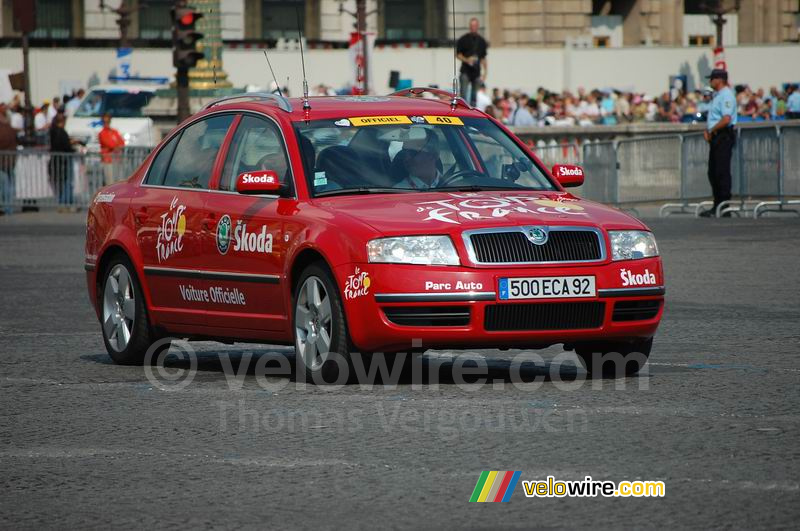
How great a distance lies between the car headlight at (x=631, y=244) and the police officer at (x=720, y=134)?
15018 mm

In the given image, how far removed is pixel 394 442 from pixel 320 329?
1.92 meters

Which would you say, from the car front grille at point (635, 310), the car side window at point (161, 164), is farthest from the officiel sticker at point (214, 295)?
the car front grille at point (635, 310)

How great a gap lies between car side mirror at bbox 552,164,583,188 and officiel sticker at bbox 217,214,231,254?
1.88 meters

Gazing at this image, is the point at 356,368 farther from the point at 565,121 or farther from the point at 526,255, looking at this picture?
the point at 565,121

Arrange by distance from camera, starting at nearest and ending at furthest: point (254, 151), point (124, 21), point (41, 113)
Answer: point (254, 151), point (41, 113), point (124, 21)

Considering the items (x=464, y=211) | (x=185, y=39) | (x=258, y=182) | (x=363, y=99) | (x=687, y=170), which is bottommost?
(x=687, y=170)

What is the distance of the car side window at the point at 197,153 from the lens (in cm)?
1030

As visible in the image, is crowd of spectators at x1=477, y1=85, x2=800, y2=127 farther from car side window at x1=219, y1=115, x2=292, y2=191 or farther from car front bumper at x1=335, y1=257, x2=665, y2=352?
car front bumper at x1=335, y1=257, x2=665, y2=352

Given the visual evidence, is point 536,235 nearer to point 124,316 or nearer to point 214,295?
point 214,295

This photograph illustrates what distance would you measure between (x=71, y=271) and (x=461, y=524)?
537 inches

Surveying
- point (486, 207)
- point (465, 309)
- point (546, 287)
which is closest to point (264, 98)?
point (486, 207)

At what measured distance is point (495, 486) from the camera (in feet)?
19.9

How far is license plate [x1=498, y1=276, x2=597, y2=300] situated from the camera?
8.52 m

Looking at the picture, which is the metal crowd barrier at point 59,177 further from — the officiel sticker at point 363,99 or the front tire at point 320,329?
the front tire at point 320,329
